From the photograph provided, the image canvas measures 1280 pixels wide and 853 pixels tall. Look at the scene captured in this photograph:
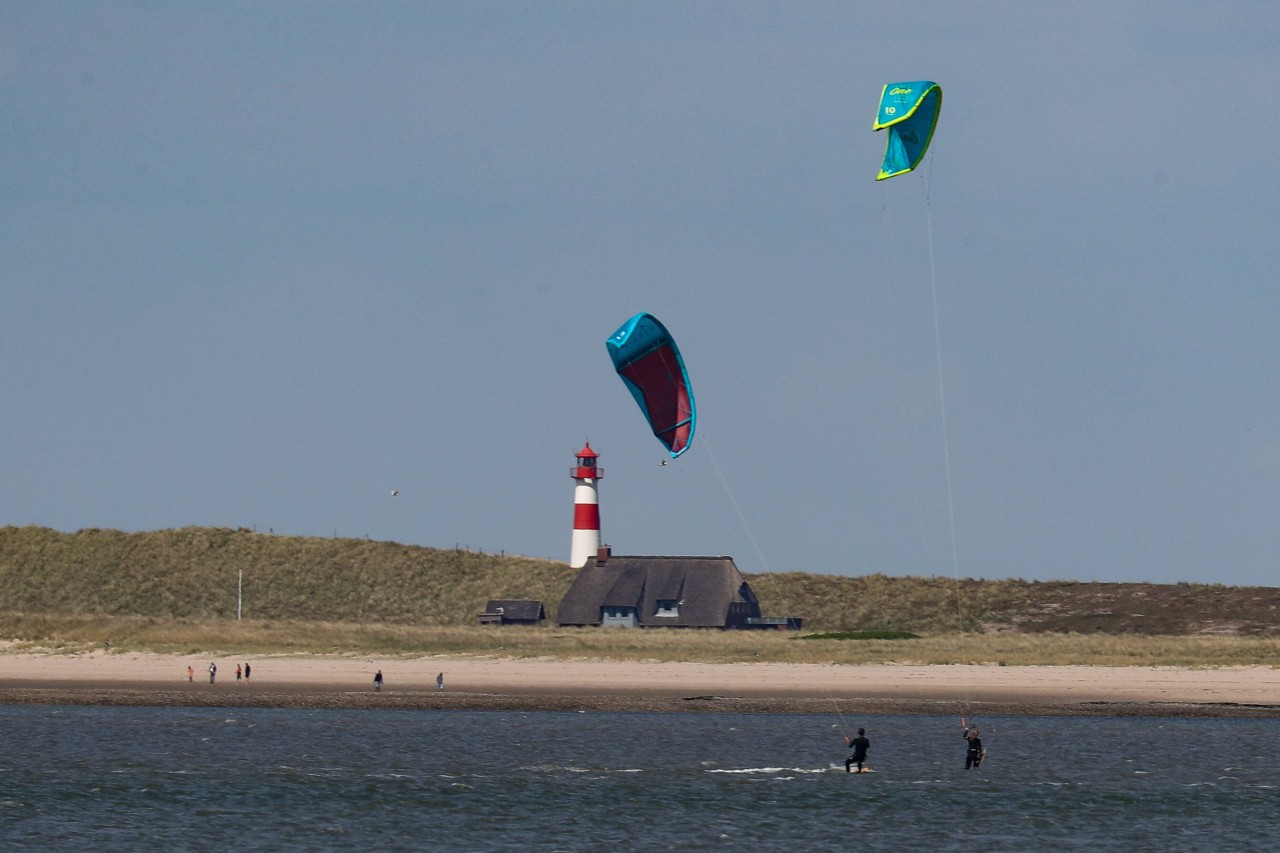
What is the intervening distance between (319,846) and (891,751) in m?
16.9

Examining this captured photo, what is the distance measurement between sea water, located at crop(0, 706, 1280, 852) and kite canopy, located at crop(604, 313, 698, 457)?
7.32m

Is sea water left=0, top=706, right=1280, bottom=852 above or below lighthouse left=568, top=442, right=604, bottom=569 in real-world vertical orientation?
below

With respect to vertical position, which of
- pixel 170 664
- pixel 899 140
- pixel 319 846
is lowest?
pixel 319 846

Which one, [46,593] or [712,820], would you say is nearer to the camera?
[712,820]

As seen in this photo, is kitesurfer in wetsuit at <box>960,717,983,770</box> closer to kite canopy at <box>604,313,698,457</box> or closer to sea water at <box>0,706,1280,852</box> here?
sea water at <box>0,706,1280,852</box>

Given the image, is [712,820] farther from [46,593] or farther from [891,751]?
[46,593]

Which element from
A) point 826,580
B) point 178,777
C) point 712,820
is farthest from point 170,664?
point 826,580

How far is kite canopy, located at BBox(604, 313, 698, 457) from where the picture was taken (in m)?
37.7

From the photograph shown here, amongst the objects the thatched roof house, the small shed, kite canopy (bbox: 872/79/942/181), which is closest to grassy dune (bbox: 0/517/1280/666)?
the small shed

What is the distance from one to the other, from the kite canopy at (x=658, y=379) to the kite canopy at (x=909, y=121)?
610 centimetres

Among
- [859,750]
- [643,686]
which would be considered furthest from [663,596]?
[859,750]

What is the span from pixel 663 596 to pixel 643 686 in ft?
80.8

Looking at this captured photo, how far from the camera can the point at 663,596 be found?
77.3m

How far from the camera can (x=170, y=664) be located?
5747 centimetres
